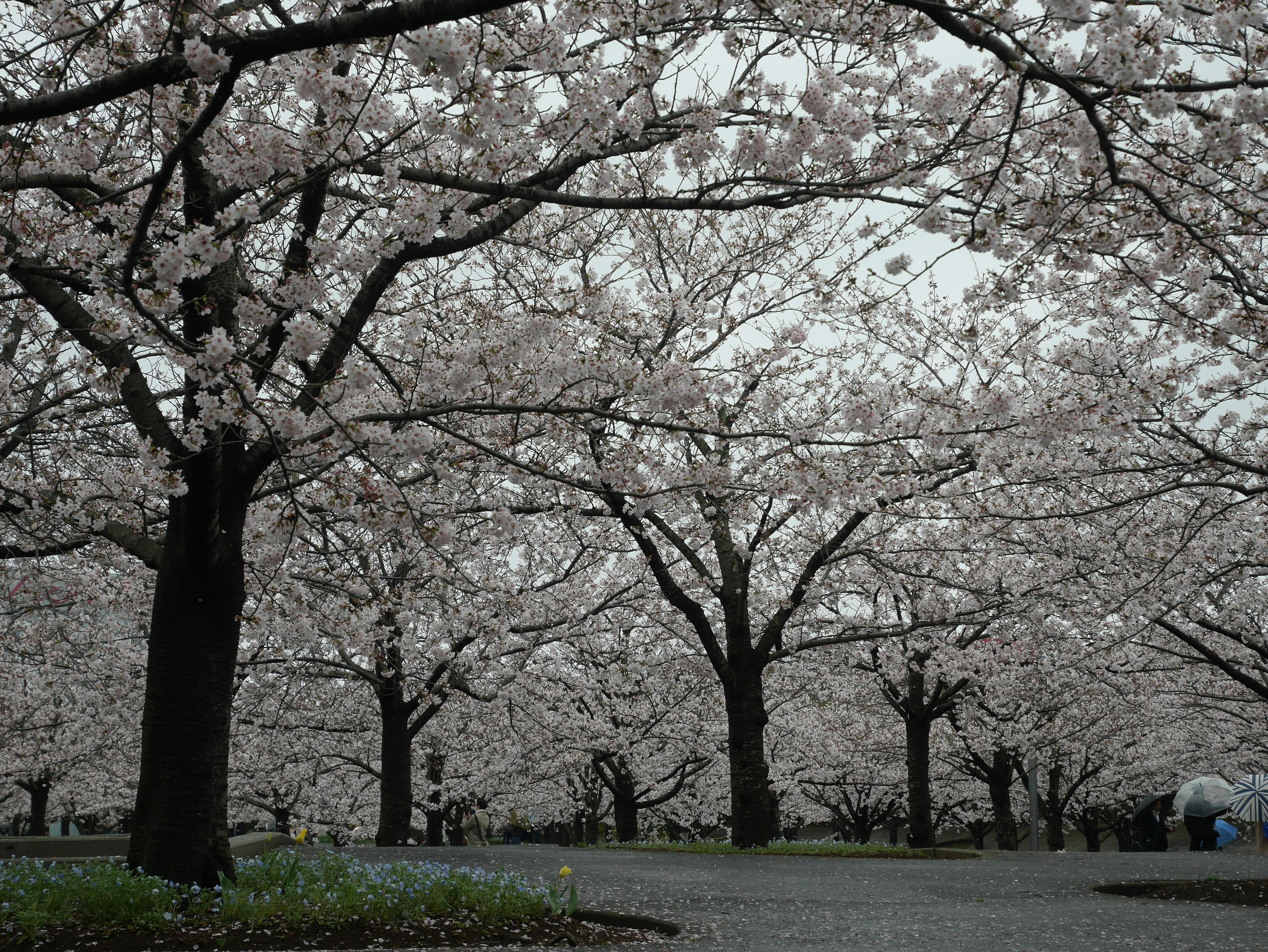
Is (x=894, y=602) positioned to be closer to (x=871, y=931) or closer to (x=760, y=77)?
(x=871, y=931)

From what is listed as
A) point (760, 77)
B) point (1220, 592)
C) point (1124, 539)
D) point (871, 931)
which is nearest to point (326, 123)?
point (760, 77)

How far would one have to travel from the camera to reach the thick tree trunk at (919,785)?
61.3ft

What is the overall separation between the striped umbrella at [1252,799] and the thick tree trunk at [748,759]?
307 inches

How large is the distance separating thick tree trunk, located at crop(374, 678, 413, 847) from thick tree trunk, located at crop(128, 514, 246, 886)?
10.4m

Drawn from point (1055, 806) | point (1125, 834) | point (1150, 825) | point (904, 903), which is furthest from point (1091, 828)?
point (904, 903)

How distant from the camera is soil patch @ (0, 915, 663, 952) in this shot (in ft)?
17.2

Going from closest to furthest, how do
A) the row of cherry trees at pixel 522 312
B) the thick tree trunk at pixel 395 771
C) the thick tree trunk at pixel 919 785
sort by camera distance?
1. the row of cherry trees at pixel 522 312
2. the thick tree trunk at pixel 395 771
3. the thick tree trunk at pixel 919 785

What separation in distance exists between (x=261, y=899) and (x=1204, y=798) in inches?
726

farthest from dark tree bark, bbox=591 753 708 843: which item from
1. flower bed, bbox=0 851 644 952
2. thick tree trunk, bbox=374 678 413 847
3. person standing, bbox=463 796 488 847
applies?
flower bed, bbox=0 851 644 952

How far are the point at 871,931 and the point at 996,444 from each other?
5296 mm

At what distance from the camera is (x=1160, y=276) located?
6.51 m

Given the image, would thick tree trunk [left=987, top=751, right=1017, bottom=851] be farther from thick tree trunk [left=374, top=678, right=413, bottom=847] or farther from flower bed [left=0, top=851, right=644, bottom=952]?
flower bed [left=0, top=851, right=644, bottom=952]

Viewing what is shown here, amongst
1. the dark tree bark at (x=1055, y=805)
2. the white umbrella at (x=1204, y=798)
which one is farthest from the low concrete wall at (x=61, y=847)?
the dark tree bark at (x=1055, y=805)

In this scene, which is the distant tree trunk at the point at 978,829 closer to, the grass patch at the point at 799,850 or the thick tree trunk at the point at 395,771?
the grass patch at the point at 799,850
